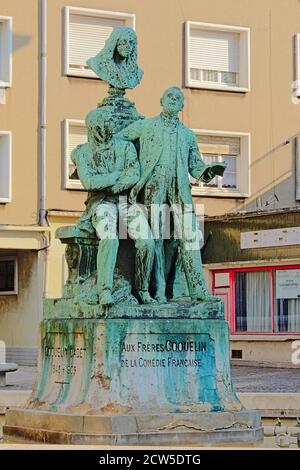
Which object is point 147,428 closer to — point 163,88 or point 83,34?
point 83,34

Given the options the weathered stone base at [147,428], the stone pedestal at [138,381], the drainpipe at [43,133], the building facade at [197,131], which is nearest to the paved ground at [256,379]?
the building facade at [197,131]

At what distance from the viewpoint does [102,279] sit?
41.3ft

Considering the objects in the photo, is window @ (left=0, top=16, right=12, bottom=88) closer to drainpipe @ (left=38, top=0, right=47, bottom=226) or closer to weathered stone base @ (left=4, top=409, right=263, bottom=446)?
drainpipe @ (left=38, top=0, right=47, bottom=226)

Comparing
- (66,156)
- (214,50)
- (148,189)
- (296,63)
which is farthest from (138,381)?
(296,63)

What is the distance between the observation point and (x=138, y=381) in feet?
40.4

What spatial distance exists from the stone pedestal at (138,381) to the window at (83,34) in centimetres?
1993

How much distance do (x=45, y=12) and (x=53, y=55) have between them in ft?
3.48

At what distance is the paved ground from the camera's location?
2117 cm

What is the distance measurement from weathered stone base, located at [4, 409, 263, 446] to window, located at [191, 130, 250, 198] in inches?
844

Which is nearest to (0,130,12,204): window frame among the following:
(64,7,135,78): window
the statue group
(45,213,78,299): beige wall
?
(45,213,78,299): beige wall

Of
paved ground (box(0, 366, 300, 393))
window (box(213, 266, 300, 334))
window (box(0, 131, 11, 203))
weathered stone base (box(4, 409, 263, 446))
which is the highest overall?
window (box(0, 131, 11, 203))

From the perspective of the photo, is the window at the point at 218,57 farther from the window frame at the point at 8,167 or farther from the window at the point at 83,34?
the window frame at the point at 8,167

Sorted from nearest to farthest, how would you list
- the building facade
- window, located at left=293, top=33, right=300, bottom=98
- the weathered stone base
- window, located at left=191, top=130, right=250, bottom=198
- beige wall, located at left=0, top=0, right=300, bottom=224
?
1. the weathered stone base
2. the building facade
3. beige wall, located at left=0, top=0, right=300, bottom=224
4. window, located at left=191, top=130, right=250, bottom=198
5. window, located at left=293, top=33, right=300, bottom=98

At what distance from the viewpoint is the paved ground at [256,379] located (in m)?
21.2
